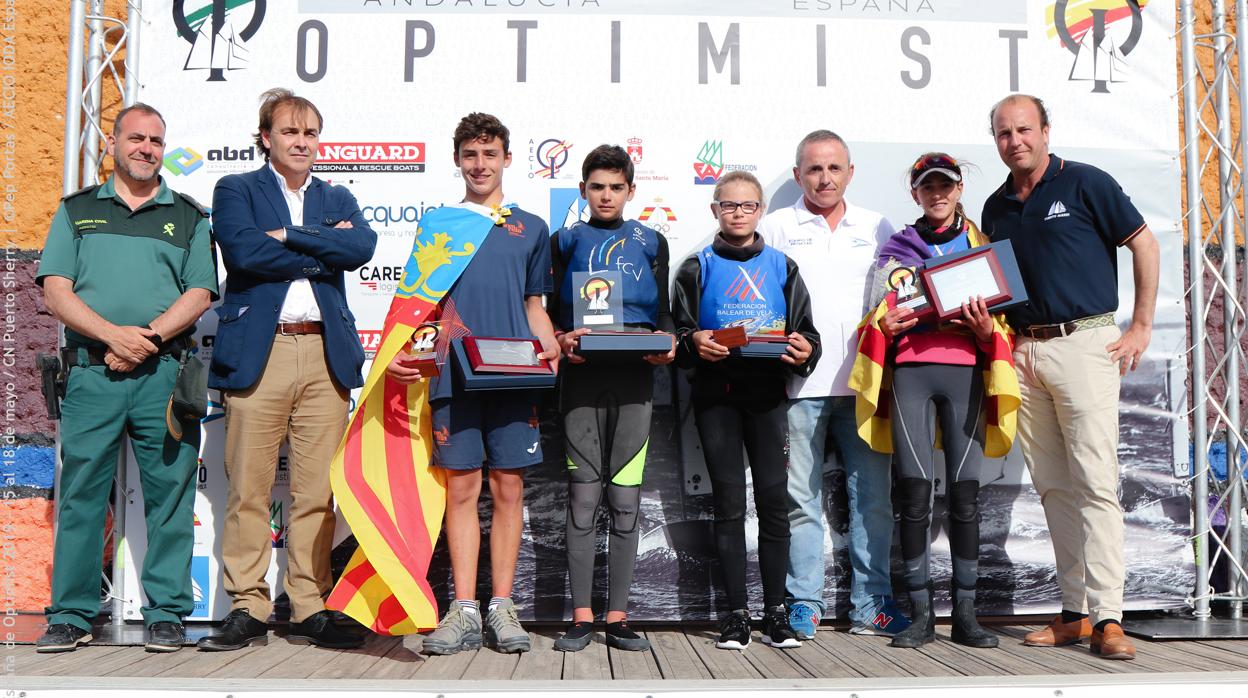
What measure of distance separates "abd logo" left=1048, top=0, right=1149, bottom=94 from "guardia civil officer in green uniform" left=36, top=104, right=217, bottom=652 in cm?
400

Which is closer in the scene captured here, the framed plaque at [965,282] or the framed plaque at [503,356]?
the framed plaque at [503,356]

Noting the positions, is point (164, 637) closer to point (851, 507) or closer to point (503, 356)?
point (503, 356)

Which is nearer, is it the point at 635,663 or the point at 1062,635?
the point at 635,663

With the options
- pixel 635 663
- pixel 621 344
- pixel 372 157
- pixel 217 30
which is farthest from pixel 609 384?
pixel 217 30

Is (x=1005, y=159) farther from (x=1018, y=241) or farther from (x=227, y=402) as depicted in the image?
(x=227, y=402)

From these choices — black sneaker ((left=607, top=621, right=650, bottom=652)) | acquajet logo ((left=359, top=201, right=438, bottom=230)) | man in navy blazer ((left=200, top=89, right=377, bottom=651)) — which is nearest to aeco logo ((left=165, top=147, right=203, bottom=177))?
man in navy blazer ((left=200, top=89, right=377, bottom=651))

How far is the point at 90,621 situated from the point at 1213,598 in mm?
4774

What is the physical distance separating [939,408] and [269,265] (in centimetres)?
263

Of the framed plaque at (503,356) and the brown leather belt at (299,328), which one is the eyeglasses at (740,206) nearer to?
the framed plaque at (503,356)

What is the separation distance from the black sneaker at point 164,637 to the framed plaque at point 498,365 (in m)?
1.49

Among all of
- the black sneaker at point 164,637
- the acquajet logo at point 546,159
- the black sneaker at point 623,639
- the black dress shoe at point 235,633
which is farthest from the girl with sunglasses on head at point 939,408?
the black sneaker at point 164,637

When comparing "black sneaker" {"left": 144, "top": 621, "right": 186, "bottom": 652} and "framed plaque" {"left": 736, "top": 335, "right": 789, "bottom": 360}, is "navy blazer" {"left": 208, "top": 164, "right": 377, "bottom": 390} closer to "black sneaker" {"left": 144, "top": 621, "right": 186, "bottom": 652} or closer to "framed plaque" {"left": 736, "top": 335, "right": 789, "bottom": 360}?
"black sneaker" {"left": 144, "top": 621, "right": 186, "bottom": 652}

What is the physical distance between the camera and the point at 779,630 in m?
3.27

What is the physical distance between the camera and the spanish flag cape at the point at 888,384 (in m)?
3.26
